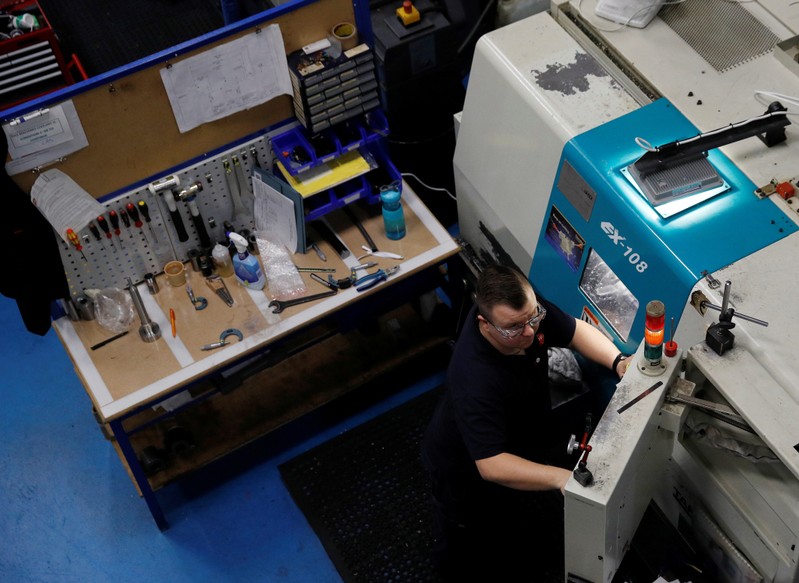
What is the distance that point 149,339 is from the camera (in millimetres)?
3406

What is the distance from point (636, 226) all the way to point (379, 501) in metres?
1.50

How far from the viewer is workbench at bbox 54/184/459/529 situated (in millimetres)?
3346

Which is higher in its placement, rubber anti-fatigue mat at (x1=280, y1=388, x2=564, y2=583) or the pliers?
the pliers

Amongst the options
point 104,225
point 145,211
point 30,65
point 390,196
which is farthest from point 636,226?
point 30,65

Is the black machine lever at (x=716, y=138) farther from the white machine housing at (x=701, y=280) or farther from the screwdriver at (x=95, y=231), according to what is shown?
the screwdriver at (x=95, y=231)

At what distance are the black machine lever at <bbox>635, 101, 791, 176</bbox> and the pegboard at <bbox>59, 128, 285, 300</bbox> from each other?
4.43 feet

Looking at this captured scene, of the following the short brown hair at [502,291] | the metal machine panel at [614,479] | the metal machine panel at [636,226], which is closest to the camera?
the metal machine panel at [614,479]

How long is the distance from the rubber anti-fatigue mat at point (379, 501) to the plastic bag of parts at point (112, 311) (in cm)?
83

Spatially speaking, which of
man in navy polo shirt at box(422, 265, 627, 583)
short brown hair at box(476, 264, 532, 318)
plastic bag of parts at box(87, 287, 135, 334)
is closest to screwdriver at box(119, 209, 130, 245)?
plastic bag of parts at box(87, 287, 135, 334)

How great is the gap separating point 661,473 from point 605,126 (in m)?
1.01

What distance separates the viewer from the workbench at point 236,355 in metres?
3.35

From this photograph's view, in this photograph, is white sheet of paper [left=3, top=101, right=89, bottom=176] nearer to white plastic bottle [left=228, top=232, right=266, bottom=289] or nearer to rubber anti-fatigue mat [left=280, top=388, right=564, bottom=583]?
white plastic bottle [left=228, top=232, right=266, bottom=289]

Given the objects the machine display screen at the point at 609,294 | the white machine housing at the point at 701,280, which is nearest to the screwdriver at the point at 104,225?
the white machine housing at the point at 701,280

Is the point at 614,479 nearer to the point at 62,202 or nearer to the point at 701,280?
the point at 701,280
